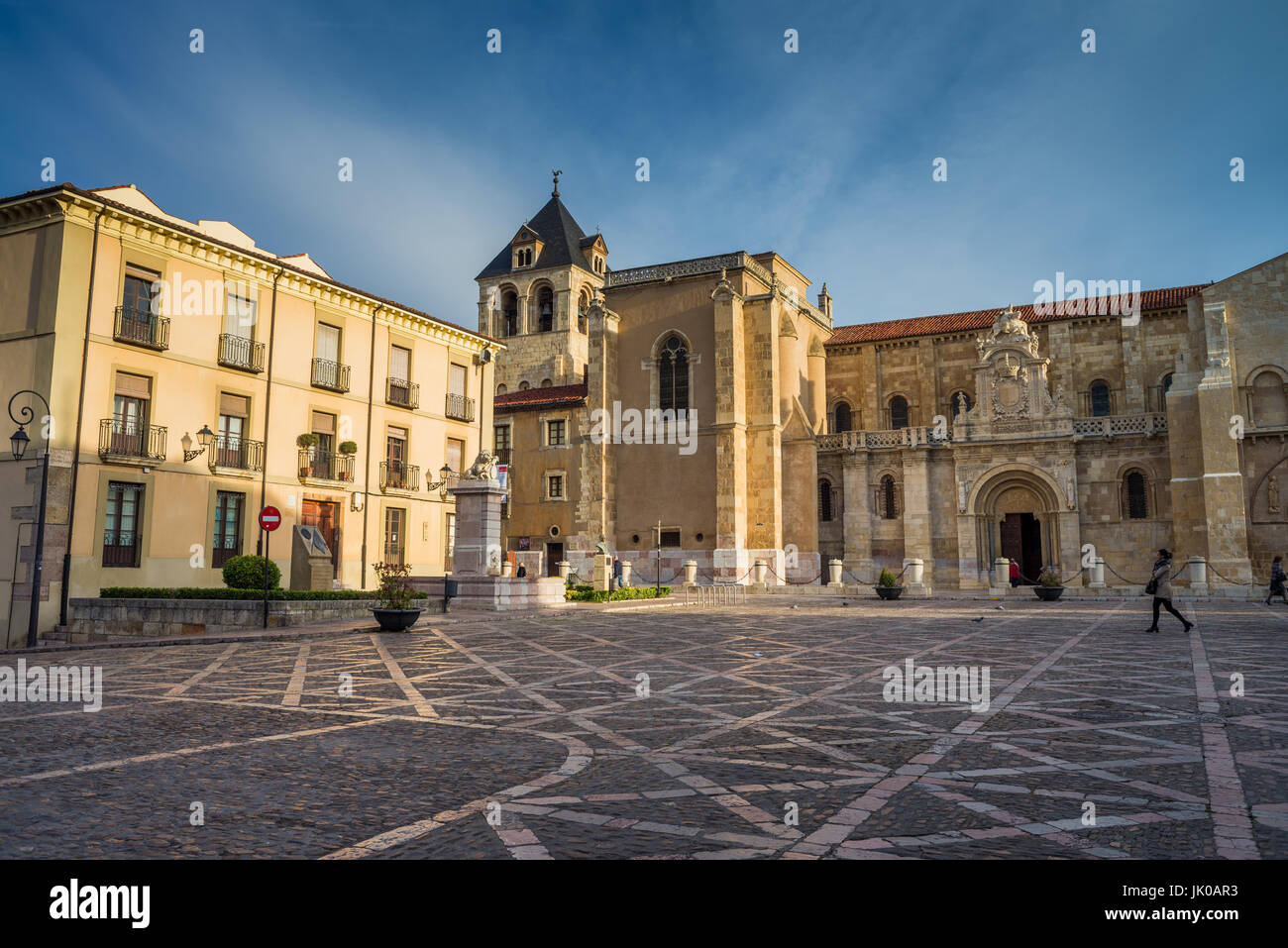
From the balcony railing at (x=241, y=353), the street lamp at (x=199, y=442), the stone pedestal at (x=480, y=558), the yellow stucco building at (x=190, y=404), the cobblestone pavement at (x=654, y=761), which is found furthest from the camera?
the balcony railing at (x=241, y=353)

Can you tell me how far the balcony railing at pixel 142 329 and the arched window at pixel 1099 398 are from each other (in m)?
36.8

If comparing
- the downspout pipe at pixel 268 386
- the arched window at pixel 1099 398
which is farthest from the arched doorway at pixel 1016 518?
the downspout pipe at pixel 268 386

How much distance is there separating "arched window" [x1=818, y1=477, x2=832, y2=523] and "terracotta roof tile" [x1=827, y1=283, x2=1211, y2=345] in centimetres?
806

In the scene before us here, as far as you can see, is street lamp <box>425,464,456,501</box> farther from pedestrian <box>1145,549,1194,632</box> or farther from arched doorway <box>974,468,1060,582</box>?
pedestrian <box>1145,549,1194,632</box>

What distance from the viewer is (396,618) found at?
15875 mm

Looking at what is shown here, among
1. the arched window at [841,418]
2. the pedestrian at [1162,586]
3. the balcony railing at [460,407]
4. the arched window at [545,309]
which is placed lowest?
the pedestrian at [1162,586]

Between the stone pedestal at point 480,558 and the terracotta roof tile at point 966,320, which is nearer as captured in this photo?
the stone pedestal at point 480,558

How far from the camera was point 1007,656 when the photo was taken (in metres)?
11.5

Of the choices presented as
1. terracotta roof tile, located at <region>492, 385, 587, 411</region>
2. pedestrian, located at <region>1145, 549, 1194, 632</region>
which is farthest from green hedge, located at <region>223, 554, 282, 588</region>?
terracotta roof tile, located at <region>492, 385, 587, 411</region>

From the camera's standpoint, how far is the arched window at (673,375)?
127 feet

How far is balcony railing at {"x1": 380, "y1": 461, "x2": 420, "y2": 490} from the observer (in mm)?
28562

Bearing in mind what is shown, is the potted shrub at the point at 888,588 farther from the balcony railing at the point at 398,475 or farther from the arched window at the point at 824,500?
the balcony railing at the point at 398,475

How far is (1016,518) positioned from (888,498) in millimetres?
5343
